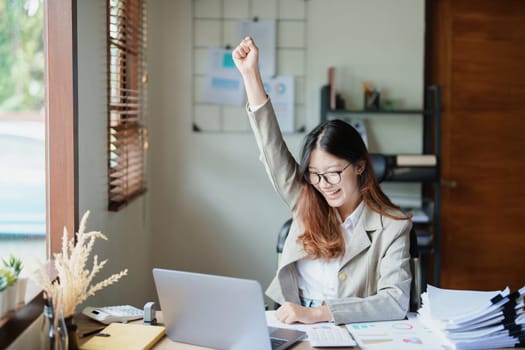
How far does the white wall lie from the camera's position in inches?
166

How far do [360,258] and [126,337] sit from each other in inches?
34.0

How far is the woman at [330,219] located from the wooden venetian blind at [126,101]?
2.51ft

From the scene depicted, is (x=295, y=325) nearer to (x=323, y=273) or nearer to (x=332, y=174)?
(x=323, y=273)

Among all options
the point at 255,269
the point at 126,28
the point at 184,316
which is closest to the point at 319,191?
the point at 184,316

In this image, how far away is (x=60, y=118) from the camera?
7.63 ft

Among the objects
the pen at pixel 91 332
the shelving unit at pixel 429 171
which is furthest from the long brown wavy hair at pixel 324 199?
the shelving unit at pixel 429 171

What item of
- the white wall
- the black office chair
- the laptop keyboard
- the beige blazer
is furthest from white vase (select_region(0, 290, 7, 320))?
the white wall

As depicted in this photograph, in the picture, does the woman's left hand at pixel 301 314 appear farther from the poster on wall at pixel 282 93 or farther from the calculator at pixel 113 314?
the poster on wall at pixel 282 93

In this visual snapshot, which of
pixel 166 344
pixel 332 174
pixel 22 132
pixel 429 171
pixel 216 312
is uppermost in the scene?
pixel 22 132

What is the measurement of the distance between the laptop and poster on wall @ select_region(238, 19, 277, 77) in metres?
2.41

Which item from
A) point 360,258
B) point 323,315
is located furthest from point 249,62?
point 323,315

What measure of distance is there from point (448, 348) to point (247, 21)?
269 centimetres

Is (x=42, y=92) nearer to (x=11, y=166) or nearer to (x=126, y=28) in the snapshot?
(x=11, y=166)

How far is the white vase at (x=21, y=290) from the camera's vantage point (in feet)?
6.15
